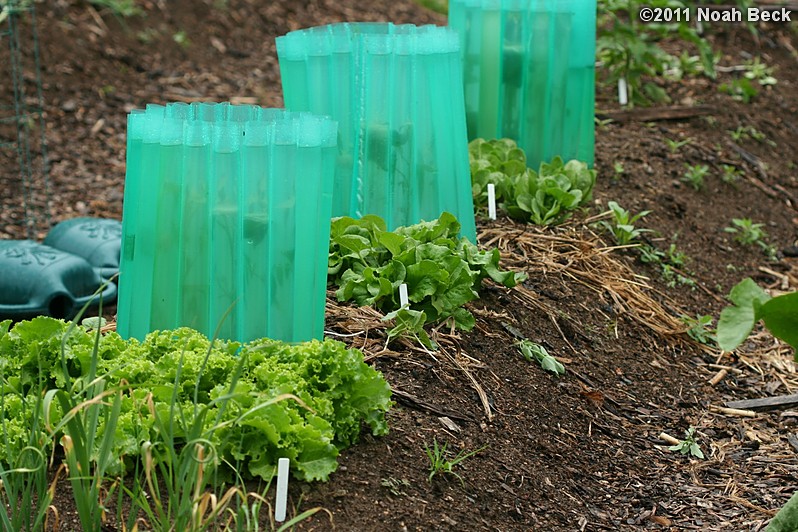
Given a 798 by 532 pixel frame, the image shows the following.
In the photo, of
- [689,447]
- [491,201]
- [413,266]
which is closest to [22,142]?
[491,201]

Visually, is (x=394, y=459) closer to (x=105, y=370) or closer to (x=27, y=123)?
(x=105, y=370)

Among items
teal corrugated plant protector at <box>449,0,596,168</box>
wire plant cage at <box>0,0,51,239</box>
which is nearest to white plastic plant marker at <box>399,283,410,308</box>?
teal corrugated plant protector at <box>449,0,596,168</box>

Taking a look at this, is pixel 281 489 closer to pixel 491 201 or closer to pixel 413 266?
pixel 413 266

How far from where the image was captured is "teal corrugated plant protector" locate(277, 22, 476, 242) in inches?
153

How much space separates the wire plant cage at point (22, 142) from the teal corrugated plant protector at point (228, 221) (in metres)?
2.80

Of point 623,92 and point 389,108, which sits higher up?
point 623,92

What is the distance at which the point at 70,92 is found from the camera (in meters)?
7.67

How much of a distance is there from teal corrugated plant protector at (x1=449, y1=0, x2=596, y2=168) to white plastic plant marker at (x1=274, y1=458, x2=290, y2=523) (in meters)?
2.71

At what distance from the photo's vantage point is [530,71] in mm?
4949

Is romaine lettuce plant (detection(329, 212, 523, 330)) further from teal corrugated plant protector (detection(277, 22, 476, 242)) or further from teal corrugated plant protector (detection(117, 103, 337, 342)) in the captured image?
teal corrugated plant protector (detection(117, 103, 337, 342))

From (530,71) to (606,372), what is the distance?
1676 millimetres

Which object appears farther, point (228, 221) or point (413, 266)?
point (413, 266)

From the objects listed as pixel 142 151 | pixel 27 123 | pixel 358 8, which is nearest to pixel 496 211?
pixel 142 151

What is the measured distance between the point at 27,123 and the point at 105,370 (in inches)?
189
